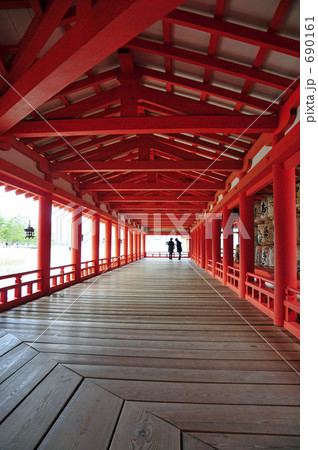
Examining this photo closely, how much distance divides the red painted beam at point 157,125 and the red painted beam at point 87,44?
3.08 ft

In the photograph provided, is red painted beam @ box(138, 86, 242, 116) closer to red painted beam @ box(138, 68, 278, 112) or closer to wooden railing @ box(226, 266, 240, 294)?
red painted beam @ box(138, 68, 278, 112)

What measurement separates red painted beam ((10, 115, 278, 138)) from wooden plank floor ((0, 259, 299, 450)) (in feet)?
8.86

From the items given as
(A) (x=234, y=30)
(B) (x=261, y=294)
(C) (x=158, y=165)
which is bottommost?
(B) (x=261, y=294)

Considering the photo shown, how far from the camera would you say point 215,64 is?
2.93 m

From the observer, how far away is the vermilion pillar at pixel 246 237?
16.7ft

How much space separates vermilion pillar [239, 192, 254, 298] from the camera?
200 inches

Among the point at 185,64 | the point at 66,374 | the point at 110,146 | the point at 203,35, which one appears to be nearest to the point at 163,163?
the point at 110,146

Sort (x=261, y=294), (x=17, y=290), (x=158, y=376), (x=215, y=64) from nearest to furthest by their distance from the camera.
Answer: (x=158, y=376)
(x=215, y=64)
(x=261, y=294)
(x=17, y=290)

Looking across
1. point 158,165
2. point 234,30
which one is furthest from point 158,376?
point 158,165

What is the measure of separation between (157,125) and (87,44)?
1.68 meters

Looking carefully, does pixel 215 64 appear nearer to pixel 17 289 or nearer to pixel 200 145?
pixel 200 145

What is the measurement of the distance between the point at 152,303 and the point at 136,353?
2.28m

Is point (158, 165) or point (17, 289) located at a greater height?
point (158, 165)

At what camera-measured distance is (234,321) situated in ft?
12.0
